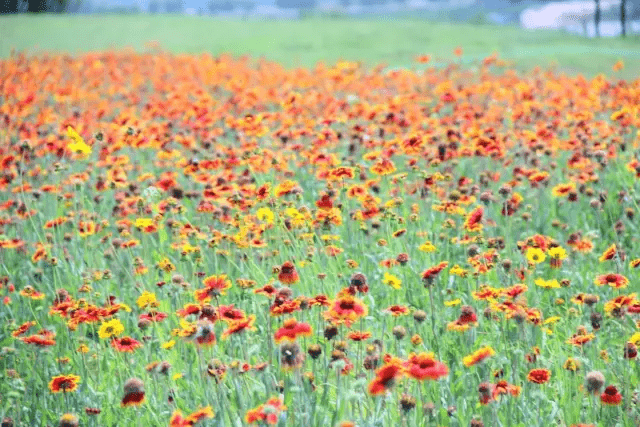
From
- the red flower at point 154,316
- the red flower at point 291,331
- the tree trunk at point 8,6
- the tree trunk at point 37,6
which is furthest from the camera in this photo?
the tree trunk at point 37,6

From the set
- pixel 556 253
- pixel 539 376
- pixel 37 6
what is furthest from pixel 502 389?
pixel 37 6

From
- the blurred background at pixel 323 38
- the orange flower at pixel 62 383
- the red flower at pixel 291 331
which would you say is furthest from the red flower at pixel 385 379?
the blurred background at pixel 323 38

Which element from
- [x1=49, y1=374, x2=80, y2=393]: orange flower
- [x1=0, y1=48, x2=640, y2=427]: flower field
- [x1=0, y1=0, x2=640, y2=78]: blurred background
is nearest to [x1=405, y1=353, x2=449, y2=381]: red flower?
[x1=0, y1=48, x2=640, y2=427]: flower field

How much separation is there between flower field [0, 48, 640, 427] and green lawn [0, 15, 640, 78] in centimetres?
1057

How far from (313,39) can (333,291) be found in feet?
63.7

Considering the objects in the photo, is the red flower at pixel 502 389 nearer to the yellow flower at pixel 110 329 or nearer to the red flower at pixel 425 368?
the red flower at pixel 425 368

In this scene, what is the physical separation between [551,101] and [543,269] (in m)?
2.99

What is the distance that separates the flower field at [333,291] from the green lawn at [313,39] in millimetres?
10566

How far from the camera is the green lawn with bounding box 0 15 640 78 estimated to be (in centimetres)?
1861

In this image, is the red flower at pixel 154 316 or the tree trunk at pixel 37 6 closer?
the red flower at pixel 154 316

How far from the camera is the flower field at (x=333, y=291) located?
2875 mm

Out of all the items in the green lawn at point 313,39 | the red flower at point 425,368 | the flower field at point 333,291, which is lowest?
the flower field at point 333,291

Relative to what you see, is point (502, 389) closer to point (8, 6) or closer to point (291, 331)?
point (291, 331)

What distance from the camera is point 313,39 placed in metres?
22.9
